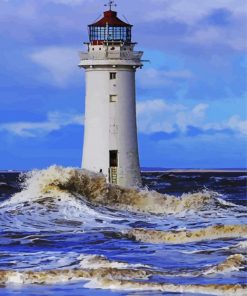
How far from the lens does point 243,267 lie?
12562mm

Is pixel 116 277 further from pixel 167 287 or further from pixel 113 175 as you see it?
pixel 113 175

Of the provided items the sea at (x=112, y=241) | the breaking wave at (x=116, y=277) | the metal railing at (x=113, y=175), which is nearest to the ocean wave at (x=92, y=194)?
the sea at (x=112, y=241)

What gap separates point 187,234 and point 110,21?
8772mm

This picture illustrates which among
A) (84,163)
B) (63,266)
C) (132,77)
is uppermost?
(132,77)

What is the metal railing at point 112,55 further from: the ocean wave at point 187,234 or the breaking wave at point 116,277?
the breaking wave at point 116,277

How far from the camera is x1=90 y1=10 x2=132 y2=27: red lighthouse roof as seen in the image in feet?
77.8

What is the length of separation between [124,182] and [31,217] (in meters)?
4.48

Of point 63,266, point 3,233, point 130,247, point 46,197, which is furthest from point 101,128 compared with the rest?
point 63,266

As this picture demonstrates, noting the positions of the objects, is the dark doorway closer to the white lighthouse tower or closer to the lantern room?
the white lighthouse tower

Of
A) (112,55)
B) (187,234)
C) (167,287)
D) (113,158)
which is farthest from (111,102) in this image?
(167,287)

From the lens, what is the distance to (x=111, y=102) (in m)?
23.3

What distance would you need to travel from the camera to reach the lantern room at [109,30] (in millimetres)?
23750

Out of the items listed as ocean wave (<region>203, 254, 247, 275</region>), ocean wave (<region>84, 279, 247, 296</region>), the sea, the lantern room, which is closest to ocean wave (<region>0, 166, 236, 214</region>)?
the sea

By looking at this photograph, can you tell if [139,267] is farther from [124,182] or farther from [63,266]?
[124,182]
